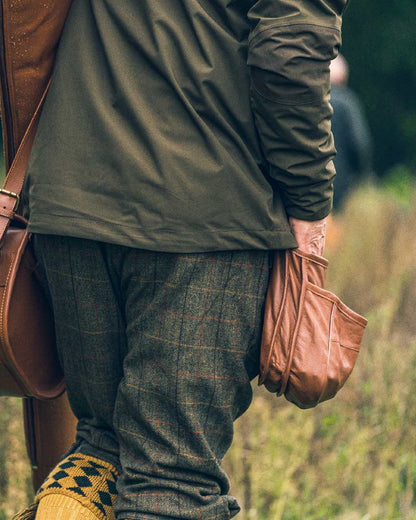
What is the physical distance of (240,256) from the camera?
5.03 feet

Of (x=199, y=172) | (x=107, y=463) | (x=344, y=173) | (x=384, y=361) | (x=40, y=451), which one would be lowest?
(x=344, y=173)

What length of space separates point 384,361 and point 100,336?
6.66 ft

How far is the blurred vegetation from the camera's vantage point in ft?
50.0

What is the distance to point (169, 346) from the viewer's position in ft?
4.96

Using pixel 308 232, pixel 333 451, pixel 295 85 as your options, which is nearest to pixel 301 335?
pixel 308 232

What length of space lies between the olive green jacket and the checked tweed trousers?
66 millimetres

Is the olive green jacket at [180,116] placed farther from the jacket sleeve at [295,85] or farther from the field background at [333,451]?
the field background at [333,451]

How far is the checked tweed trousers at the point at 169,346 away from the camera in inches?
59.4

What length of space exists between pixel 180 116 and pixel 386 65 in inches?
578

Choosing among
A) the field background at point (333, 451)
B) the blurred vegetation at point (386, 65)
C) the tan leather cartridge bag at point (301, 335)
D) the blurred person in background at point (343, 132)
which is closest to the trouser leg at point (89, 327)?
the tan leather cartridge bag at point (301, 335)

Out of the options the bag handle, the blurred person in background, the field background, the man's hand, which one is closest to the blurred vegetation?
the blurred person in background

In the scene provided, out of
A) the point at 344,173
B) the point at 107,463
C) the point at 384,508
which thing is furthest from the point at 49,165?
the point at 344,173

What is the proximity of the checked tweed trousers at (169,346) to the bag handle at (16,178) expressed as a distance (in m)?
0.11

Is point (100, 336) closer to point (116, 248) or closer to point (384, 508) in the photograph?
point (116, 248)
